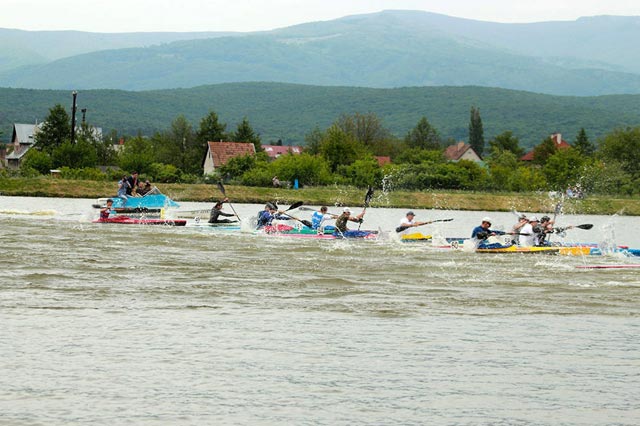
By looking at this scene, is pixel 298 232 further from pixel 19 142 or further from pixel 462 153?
pixel 462 153

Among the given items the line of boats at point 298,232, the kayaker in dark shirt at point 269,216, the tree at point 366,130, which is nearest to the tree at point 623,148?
the tree at point 366,130

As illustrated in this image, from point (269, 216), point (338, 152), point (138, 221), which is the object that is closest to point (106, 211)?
point (138, 221)

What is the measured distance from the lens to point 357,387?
44.3 ft

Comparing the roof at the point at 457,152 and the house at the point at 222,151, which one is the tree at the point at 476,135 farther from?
the house at the point at 222,151

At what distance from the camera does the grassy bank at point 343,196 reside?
2714 inches

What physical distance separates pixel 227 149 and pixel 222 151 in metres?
0.78

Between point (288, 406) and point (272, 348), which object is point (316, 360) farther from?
point (288, 406)

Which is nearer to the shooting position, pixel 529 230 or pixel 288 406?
pixel 288 406

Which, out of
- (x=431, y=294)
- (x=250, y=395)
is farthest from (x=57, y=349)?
(x=431, y=294)

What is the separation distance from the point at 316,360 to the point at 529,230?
19.4 m

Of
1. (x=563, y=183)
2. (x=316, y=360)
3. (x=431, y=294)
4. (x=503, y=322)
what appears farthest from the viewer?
(x=563, y=183)

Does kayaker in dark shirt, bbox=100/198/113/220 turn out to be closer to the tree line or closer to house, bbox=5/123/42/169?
the tree line

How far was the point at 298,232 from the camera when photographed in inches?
1474

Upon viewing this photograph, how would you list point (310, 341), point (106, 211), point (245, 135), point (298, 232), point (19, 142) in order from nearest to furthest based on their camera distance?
point (310, 341) → point (298, 232) → point (106, 211) → point (245, 135) → point (19, 142)
